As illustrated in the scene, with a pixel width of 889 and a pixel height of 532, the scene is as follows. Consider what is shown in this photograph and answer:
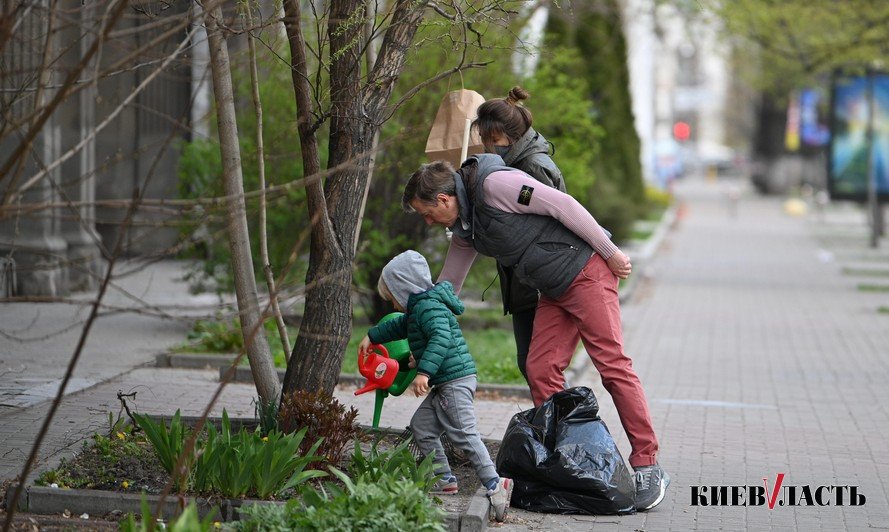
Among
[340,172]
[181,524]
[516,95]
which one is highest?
[516,95]

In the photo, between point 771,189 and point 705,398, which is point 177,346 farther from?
point 771,189

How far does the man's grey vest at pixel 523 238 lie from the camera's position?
595 cm

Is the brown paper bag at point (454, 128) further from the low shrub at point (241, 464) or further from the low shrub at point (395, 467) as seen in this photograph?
the low shrub at point (241, 464)

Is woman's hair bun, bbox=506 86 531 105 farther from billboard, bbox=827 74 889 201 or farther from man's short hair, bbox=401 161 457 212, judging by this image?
billboard, bbox=827 74 889 201

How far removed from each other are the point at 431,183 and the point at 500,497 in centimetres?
141

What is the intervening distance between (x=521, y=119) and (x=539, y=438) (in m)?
1.55

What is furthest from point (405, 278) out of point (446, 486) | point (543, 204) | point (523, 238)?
point (446, 486)

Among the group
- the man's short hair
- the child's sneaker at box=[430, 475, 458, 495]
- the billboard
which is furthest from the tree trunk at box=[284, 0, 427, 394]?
the billboard

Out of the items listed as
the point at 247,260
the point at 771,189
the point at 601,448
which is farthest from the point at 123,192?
the point at 771,189

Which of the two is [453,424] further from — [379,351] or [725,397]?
[725,397]

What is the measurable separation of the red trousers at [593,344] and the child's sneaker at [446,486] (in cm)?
57

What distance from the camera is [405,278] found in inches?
229

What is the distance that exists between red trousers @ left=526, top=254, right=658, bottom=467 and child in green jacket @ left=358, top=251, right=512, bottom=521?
1.53ft

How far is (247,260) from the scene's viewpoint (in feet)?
21.4
